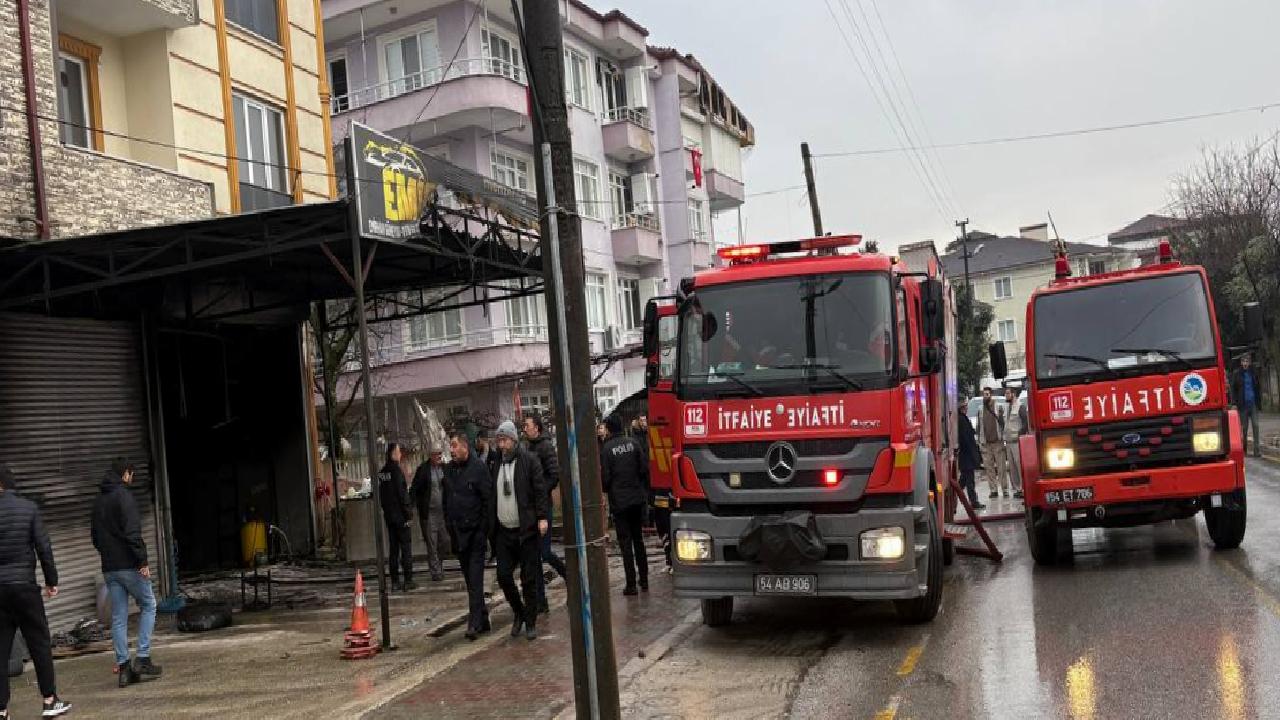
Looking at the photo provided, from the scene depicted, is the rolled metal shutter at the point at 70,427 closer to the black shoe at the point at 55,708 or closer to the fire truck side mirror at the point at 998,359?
the black shoe at the point at 55,708


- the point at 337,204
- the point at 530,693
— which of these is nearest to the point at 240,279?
the point at 337,204

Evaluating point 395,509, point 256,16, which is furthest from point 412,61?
point 395,509

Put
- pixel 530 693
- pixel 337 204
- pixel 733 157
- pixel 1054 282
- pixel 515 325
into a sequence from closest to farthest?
pixel 530 693
pixel 337 204
pixel 1054 282
pixel 515 325
pixel 733 157

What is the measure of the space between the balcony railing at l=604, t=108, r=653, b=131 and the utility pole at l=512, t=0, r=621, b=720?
27910 millimetres

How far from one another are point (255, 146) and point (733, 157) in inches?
1187

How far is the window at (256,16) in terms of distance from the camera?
658 inches

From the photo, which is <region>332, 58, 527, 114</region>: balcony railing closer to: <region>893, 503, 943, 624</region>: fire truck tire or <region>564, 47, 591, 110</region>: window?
<region>564, 47, 591, 110</region>: window

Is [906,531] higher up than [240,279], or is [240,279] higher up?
[240,279]

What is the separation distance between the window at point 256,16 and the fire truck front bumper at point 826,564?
11.8 m

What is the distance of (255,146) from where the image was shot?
1683 cm

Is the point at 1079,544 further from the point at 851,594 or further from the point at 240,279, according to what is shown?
the point at 240,279

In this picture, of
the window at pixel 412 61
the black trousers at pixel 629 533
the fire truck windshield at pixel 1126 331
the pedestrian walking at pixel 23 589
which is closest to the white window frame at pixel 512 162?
the window at pixel 412 61

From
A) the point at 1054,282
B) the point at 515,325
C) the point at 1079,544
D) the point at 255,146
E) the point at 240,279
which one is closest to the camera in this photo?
the point at 1054,282

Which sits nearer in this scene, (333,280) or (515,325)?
(333,280)
